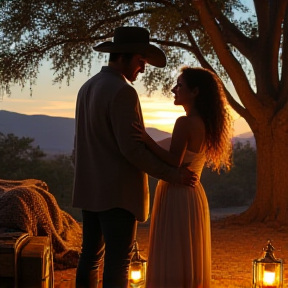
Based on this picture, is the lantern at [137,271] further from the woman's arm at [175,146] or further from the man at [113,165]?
the woman's arm at [175,146]

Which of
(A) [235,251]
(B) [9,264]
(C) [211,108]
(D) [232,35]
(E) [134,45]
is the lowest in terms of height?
(A) [235,251]

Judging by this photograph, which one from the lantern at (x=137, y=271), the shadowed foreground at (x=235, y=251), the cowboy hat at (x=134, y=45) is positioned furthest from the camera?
the shadowed foreground at (x=235, y=251)

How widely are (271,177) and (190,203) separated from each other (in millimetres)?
7259

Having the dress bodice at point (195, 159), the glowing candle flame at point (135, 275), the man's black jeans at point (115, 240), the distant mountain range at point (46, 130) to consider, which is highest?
the distant mountain range at point (46, 130)

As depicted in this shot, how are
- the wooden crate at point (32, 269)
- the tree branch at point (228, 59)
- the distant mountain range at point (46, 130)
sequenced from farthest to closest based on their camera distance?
the distant mountain range at point (46, 130) < the tree branch at point (228, 59) < the wooden crate at point (32, 269)

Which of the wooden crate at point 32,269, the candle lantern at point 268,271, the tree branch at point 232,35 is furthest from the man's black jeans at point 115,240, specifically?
the tree branch at point 232,35

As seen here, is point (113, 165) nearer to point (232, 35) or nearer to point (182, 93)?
point (182, 93)

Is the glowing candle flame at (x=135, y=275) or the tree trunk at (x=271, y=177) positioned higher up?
the tree trunk at (x=271, y=177)

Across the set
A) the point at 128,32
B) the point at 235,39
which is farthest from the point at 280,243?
the point at 128,32

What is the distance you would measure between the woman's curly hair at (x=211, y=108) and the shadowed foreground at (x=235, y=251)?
73.3 inches

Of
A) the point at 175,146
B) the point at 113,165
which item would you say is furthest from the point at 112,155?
the point at 175,146

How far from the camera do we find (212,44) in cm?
1166

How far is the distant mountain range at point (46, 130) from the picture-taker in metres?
21.0

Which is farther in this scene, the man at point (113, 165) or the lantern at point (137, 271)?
the lantern at point (137, 271)
